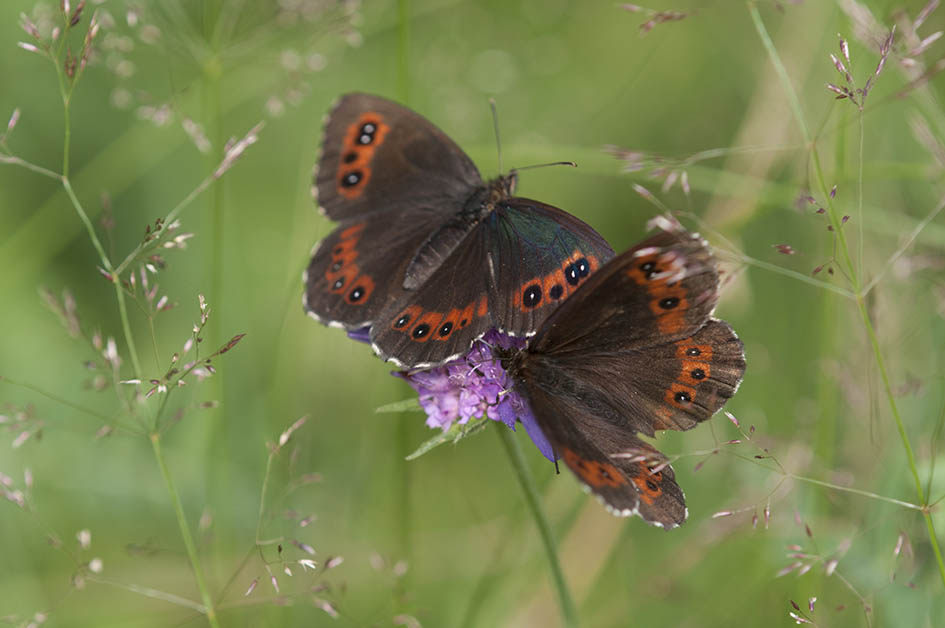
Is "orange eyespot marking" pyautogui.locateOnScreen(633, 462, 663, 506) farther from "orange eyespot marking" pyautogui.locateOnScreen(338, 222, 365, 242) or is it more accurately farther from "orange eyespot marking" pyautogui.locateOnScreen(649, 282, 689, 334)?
"orange eyespot marking" pyautogui.locateOnScreen(338, 222, 365, 242)

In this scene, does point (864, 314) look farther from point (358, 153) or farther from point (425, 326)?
point (358, 153)

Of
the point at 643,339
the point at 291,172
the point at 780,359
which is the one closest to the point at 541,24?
the point at 291,172

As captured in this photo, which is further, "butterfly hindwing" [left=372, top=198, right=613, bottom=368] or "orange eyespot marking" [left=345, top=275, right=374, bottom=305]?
"orange eyespot marking" [left=345, top=275, right=374, bottom=305]

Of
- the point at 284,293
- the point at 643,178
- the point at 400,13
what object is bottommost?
the point at 284,293

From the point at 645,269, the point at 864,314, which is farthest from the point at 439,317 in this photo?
the point at 864,314

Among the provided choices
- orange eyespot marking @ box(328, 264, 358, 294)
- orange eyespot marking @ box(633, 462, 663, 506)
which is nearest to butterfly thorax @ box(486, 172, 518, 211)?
orange eyespot marking @ box(328, 264, 358, 294)

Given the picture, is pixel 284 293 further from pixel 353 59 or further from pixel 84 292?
pixel 353 59
